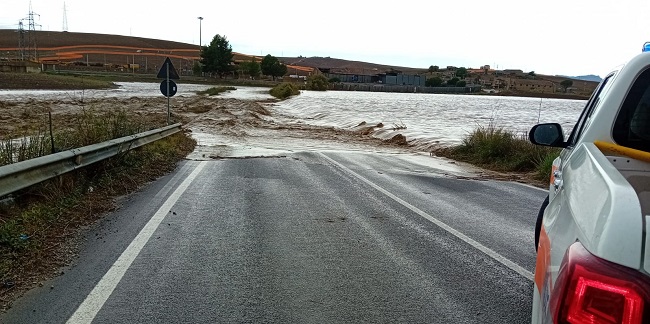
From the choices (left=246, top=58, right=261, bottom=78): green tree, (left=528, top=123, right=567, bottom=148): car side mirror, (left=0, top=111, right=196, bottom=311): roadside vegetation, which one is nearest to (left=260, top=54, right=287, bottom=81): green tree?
(left=246, top=58, right=261, bottom=78): green tree

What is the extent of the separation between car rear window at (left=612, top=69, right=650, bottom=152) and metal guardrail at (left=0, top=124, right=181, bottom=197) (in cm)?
561

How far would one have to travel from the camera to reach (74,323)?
377cm

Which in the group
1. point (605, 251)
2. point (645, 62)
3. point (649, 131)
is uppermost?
point (645, 62)

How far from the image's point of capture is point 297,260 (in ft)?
17.5

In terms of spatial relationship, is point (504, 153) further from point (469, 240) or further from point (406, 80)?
point (406, 80)

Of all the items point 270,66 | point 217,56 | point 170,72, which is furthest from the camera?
point 270,66

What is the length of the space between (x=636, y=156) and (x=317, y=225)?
4331mm

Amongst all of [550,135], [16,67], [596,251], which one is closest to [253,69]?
[16,67]

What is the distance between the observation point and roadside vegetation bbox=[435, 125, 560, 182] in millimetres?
13391

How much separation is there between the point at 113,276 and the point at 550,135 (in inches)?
152

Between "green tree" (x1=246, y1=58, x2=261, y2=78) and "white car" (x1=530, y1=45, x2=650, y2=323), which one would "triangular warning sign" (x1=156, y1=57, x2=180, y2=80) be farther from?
"green tree" (x1=246, y1=58, x2=261, y2=78)

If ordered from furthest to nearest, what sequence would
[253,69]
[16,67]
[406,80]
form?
[406,80] → [253,69] → [16,67]

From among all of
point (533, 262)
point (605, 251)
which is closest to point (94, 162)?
point (533, 262)

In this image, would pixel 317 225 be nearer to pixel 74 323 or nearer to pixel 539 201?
pixel 74 323
